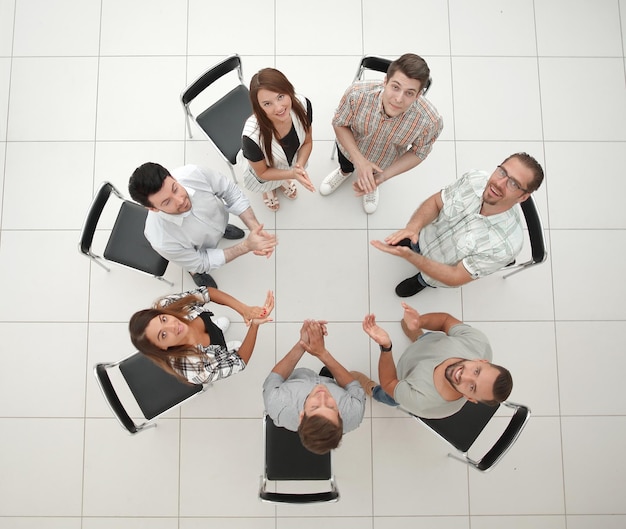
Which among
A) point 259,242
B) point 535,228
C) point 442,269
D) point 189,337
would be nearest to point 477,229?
→ point 442,269

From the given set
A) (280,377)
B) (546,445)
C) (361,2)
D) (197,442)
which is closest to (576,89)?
(361,2)

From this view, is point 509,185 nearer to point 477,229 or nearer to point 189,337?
point 477,229

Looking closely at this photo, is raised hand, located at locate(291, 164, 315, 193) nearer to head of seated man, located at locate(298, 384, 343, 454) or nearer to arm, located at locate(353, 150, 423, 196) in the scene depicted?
arm, located at locate(353, 150, 423, 196)

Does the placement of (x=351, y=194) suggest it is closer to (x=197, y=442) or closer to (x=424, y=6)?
(x=424, y=6)

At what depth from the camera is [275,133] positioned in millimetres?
2363

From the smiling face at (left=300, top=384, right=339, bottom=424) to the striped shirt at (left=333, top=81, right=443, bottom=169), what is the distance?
4.79ft

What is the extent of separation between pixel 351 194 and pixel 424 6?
1.66m

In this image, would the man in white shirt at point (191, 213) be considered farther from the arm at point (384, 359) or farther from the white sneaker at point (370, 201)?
the white sneaker at point (370, 201)

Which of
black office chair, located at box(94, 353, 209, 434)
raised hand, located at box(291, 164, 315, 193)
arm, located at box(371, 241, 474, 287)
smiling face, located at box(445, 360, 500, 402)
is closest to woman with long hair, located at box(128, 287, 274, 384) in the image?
black office chair, located at box(94, 353, 209, 434)

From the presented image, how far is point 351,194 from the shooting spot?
131 inches

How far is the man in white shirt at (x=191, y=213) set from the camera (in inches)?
82.8

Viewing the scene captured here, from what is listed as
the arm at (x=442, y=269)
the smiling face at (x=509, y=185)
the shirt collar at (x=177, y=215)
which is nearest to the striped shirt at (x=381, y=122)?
the smiling face at (x=509, y=185)

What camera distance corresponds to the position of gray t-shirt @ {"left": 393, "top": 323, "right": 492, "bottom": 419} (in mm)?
2277

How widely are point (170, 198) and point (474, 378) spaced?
1708mm
